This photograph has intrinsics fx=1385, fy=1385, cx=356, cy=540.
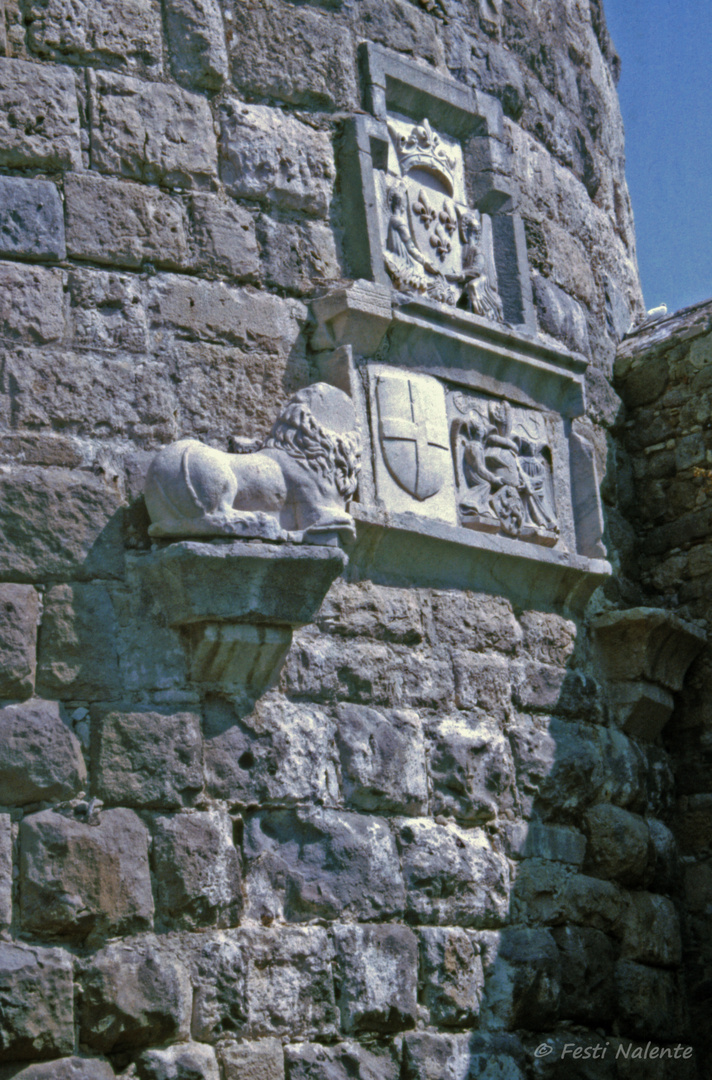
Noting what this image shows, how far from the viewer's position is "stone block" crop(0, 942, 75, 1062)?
3557 mm

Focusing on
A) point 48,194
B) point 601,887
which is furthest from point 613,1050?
point 48,194

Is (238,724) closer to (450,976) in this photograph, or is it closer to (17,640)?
(17,640)

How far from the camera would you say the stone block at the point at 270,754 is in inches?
160

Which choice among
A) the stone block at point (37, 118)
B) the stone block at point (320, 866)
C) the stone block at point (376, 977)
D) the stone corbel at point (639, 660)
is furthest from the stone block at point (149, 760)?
the stone corbel at point (639, 660)

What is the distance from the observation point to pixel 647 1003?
Result: 4.95 m

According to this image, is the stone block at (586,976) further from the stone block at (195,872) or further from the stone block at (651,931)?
the stone block at (195,872)

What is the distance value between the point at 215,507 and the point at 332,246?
53.4 inches

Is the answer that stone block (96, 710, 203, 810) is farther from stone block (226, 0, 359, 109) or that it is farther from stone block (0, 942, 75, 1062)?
stone block (226, 0, 359, 109)

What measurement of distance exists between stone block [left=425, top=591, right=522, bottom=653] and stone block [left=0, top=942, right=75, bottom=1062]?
1717 millimetres

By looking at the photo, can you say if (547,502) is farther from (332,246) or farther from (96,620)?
(96,620)

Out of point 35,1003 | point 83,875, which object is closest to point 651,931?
point 83,875

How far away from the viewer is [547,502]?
17.3 ft

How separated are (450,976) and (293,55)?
3.23 meters

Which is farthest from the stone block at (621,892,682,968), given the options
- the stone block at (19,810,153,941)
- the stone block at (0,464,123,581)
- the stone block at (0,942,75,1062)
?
the stone block at (0,464,123,581)
